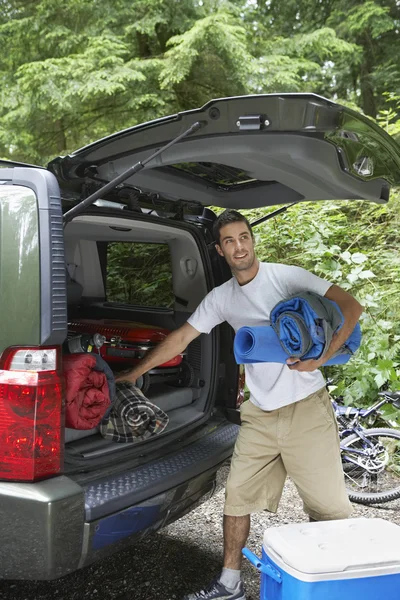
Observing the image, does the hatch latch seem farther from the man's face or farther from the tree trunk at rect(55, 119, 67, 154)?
the tree trunk at rect(55, 119, 67, 154)

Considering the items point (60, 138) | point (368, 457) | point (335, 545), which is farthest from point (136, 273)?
point (335, 545)

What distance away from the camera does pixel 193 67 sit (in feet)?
24.2

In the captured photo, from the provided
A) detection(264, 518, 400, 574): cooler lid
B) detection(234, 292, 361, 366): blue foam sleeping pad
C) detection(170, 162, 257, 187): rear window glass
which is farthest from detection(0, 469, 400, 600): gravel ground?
detection(170, 162, 257, 187): rear window glass

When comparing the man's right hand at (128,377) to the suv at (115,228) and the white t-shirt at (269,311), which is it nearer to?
the suv at (115,228)

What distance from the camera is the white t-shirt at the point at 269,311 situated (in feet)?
8.73

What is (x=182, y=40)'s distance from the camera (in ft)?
23.0

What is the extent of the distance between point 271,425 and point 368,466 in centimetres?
165

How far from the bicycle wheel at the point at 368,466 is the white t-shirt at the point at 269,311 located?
5.13 ft

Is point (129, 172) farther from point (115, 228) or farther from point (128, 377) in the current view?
point (128, 377)

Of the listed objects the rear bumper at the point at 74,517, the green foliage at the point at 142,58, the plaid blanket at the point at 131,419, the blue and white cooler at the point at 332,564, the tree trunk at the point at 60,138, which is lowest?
the blue and white cooler at the point at 332,564

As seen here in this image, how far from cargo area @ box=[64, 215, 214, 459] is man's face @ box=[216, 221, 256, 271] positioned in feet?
1.50

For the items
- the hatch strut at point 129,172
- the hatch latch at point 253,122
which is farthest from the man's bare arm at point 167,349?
the hatch latch at point 253,122

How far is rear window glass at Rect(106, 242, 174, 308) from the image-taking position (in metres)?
5.07

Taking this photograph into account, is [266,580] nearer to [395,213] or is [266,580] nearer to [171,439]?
[171,439]
